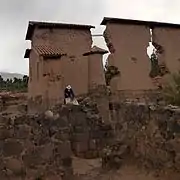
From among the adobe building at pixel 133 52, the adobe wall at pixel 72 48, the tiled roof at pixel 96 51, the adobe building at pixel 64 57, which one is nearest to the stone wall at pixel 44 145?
the adobe building at pixel 64 57

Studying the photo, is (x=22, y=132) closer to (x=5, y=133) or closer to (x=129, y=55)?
(x=5, y=133)

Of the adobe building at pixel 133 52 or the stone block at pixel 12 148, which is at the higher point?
the adobe building at pixel 133 52

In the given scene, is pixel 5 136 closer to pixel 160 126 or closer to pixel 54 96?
pixel 160 126

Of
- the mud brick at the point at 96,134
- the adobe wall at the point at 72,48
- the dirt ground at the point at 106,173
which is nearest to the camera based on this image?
the dirt ground at the point at 106,173

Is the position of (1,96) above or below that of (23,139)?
above

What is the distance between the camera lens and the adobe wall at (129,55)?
65.1 feet

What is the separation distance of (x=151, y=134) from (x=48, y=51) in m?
10.0

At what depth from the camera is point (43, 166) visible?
31.6 ft

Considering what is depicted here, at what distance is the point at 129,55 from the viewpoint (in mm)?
20078

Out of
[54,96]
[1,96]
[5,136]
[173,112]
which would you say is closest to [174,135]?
[173,112]

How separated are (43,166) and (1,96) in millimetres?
13983

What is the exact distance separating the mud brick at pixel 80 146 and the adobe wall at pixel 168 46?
1131 centimetres

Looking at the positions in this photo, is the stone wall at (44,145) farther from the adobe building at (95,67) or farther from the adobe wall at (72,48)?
the adobe building at (95,67)

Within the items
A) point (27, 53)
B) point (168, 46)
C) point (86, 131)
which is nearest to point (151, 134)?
point (86, 131)
